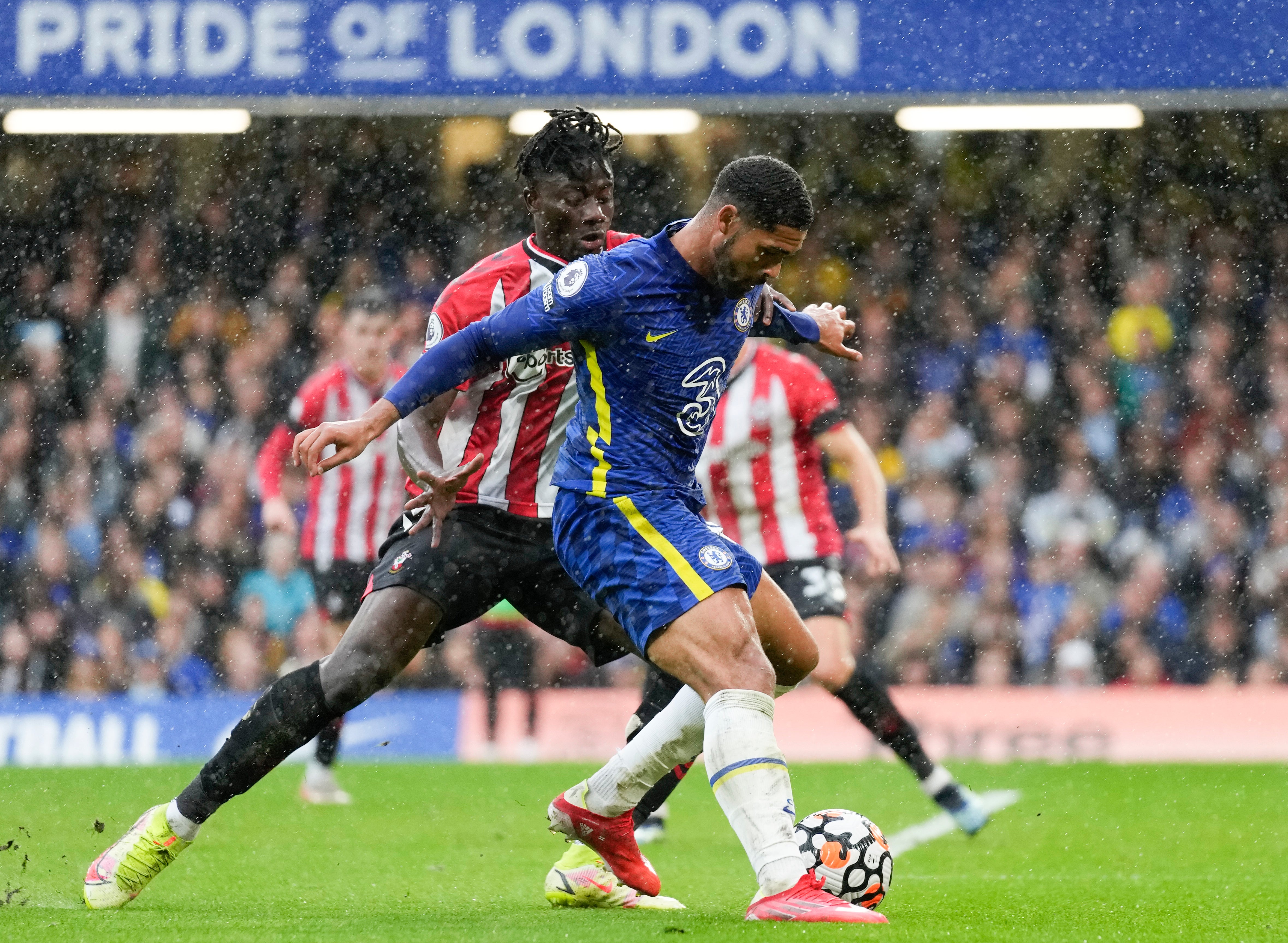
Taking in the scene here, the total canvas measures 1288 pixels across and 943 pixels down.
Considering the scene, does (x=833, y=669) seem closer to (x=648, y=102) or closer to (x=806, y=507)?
(x=806, y=507)

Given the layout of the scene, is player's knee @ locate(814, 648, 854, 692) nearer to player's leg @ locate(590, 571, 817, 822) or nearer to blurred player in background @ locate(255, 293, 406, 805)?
player's leg @ locate(590, 571, 817, 822)

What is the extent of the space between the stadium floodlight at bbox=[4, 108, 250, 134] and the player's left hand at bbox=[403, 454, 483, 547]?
6409 mm

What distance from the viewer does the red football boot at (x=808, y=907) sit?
3521mm

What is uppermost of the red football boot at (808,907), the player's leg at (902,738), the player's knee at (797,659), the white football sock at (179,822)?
the player's knee at (797,659)

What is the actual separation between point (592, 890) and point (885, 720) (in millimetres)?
2059

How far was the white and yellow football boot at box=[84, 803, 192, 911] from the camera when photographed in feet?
14.1

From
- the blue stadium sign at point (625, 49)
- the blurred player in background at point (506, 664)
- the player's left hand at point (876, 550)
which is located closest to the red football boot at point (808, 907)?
the player's left hand at point (876, 550)

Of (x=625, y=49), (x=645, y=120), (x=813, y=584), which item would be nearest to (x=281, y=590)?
(x=645, y=120)

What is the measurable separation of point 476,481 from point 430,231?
8.79 meters

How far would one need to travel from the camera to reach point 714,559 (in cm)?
378

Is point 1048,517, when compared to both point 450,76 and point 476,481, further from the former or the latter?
point 476,481

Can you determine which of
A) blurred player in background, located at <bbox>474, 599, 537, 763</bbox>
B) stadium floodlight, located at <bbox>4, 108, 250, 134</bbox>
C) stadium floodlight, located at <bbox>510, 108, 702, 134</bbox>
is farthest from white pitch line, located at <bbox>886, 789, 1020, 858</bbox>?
stadium floodlight, located at <bbox>4, 108, 250, 134</bbox>

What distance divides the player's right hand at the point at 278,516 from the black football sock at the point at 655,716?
275 cm

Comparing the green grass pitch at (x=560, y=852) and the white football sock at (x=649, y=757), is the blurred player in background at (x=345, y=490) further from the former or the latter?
the white football sock at (x=649, y=757)
